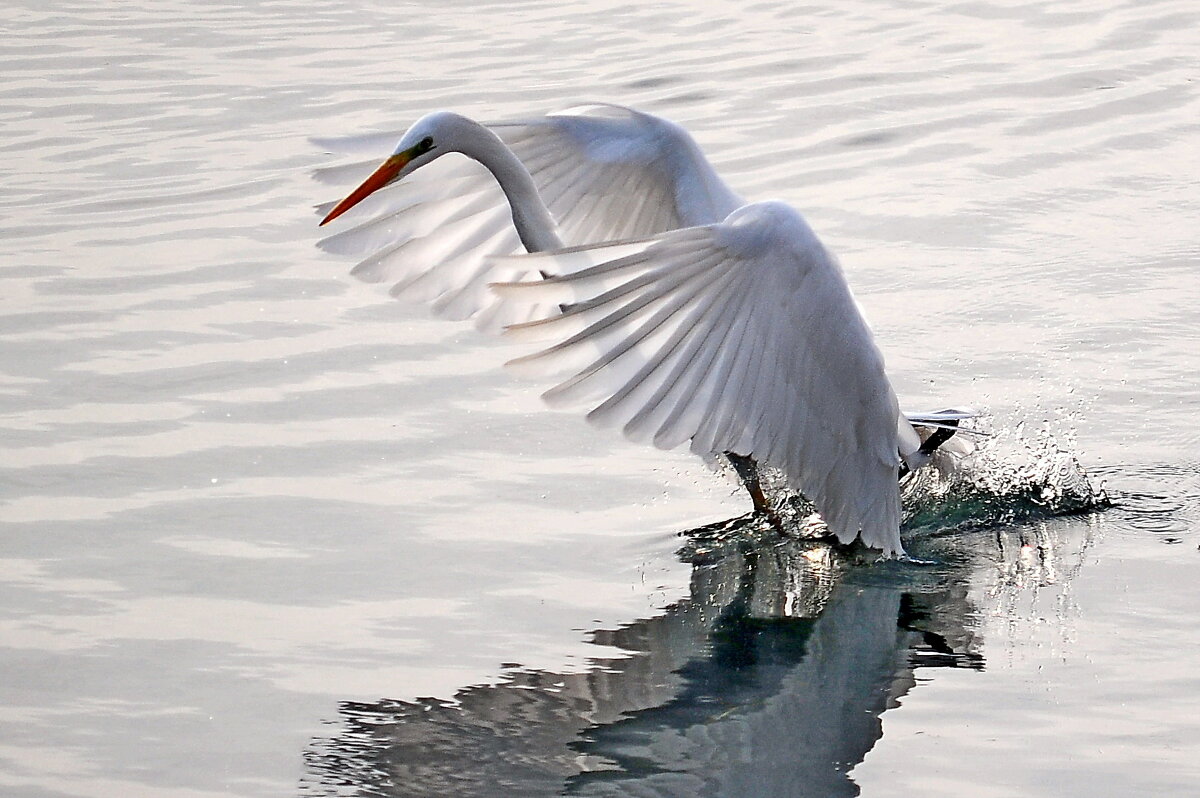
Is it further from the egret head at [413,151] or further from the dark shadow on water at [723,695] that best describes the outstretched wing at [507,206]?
the dark shadow on water at [723,695]

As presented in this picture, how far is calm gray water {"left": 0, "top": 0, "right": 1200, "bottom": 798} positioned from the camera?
5.04 metres

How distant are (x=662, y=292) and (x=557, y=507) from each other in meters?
1.56

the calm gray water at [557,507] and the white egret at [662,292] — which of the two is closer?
the calm gray water at [557,507]

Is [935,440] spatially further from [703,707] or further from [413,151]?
[413,151]

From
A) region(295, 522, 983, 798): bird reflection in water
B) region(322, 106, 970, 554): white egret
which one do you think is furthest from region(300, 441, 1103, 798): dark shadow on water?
region(322, 106, 970, 554): white egret

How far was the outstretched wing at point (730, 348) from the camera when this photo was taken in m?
5.18

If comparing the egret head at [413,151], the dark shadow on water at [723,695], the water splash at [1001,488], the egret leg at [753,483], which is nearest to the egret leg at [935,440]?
the water splash at [1001,488]

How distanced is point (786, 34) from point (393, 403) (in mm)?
7238

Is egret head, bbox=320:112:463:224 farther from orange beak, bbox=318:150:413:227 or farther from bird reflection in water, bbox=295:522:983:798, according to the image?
bird reflection in water, bbox=295:522:983:798

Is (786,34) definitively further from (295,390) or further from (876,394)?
(876,394)

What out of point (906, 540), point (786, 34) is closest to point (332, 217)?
point (906, 540)

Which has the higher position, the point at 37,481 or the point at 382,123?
the point at 382,123

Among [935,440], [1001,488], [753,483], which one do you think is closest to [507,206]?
[753,483]

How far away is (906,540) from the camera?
21.5ft
